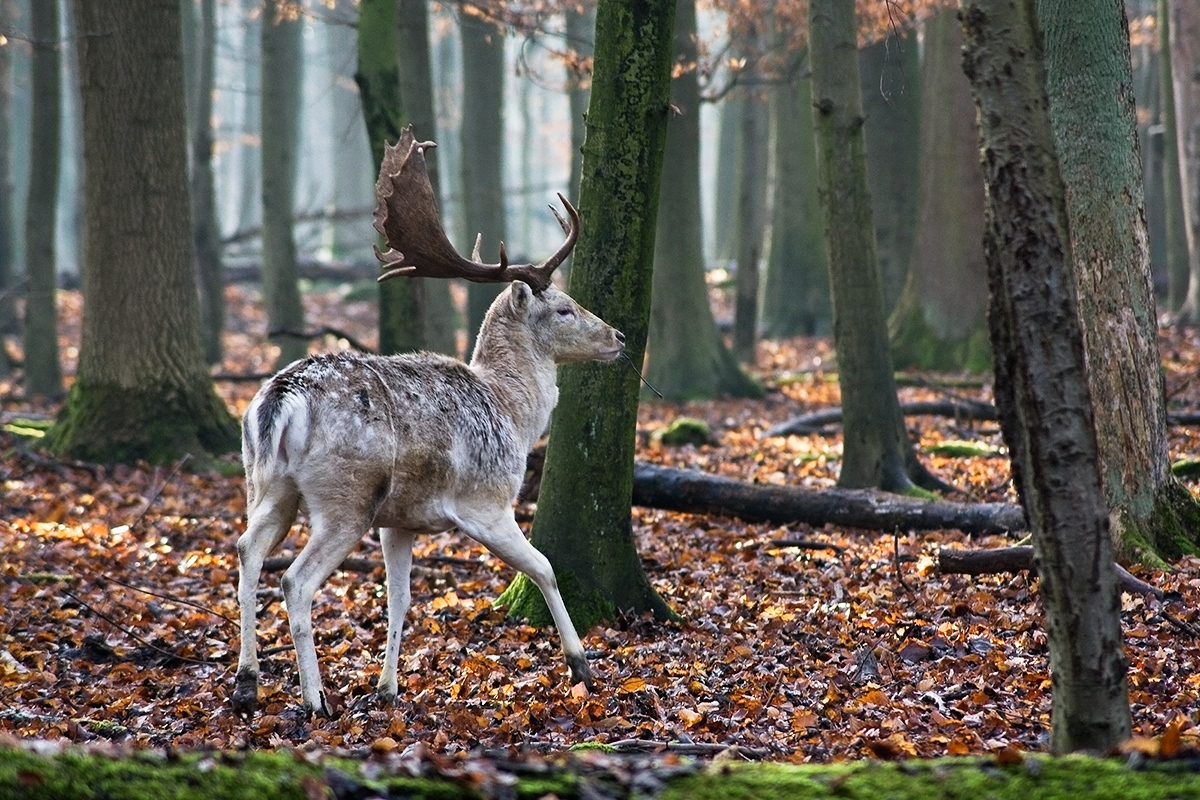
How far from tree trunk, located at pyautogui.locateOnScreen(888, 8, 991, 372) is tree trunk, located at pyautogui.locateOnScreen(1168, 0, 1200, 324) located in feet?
9.63

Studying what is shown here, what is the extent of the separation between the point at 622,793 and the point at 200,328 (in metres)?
10.7

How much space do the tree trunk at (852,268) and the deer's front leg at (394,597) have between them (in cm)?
468

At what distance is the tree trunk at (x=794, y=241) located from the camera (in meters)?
21.9

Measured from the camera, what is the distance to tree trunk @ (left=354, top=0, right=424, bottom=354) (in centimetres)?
1235

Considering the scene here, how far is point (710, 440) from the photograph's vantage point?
13.5m

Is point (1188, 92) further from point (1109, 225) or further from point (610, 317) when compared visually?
point (610, 317)

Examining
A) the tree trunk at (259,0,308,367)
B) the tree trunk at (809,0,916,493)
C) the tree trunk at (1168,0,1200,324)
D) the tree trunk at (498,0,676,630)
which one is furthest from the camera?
the tree trunk at (259,0,308,367)

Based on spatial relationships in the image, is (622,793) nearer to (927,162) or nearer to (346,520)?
(346,520)

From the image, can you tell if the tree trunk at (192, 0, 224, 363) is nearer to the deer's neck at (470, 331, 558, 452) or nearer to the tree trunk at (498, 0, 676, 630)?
the deer's neck at (470, 331, 558, 452)

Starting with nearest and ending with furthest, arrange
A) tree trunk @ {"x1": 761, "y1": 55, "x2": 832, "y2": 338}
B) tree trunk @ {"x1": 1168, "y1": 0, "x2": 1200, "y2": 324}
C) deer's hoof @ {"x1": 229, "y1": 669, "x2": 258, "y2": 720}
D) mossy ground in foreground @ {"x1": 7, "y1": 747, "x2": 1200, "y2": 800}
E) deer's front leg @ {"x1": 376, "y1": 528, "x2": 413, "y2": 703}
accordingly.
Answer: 1. mossy ground in foreground @ {"x1": 7, "y1": 747, "x2": 1200, "y2": 800}
2. deer's hoof @ {"x1": 229, "y1": 669, "x2": 258, "y2": 720}
3. deer's front leg @ {"x1": 376, "y1": 528, "x2": 413, "y2": 703}
4. tree trunk @ {"x1": 1168, "y1": 0, "x2": 1200, "y2": 324}
5. tree trunk @ {"x1": 761, "y1": 55, "x2": 832, "y2": 338}

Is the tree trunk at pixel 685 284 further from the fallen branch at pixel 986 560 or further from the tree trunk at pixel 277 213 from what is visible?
the fallen branch at pixel 986 560

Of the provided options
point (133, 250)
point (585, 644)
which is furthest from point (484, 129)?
point (585, 644)

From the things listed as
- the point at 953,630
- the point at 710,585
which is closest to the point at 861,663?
the point at 953,630

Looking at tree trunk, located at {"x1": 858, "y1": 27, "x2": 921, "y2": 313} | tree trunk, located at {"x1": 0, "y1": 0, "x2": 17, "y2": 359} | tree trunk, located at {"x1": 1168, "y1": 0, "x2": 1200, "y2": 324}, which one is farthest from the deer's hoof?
tree trunk, located at {"x1": 0, "y1": 0, "x2": 17, "y2": 359}
